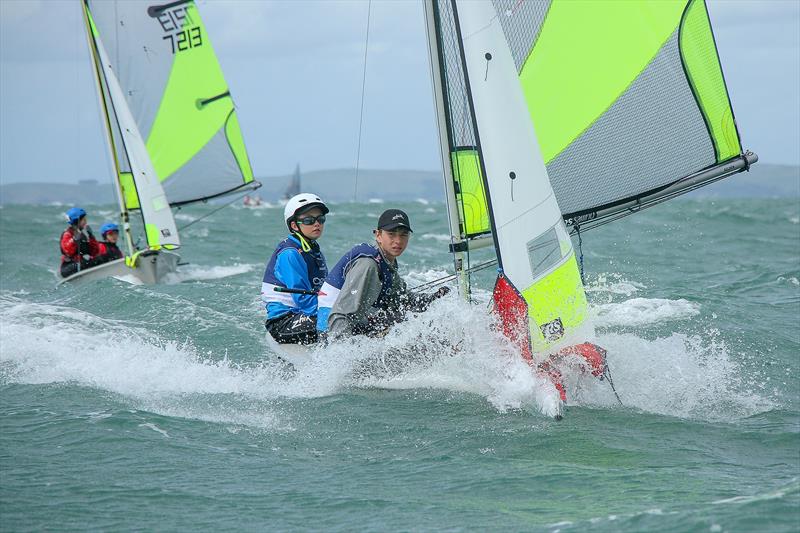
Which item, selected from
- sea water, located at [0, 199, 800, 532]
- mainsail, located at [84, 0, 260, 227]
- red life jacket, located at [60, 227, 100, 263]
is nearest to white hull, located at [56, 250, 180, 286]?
red life jacket, located at [60, 227, 100, 263]

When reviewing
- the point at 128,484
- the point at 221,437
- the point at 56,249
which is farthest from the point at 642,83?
the point at 56,249

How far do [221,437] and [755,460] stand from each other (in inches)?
97.7

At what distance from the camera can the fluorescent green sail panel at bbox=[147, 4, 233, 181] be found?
1430cm

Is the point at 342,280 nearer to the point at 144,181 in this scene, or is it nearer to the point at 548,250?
the point at 548,250

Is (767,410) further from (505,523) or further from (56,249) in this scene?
(56,249)

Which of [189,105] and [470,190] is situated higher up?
[189,105]

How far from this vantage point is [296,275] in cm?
617

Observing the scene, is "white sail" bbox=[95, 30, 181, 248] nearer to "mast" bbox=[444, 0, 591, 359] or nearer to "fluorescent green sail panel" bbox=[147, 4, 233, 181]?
"fluorescent green sail panel" bbox=[147, 4, 233, 181]

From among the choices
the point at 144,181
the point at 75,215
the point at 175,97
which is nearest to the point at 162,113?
the point at 175,97

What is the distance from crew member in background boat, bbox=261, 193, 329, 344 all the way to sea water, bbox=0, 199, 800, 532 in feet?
0.93

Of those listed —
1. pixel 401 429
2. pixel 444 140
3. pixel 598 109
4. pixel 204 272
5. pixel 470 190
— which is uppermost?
pixel 204 272

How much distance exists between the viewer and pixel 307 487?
13.8 ft

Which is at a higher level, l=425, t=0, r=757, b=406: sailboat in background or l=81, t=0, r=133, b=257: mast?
l=81, t=0, r=133, b=257: mast

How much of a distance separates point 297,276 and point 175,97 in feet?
29.1
